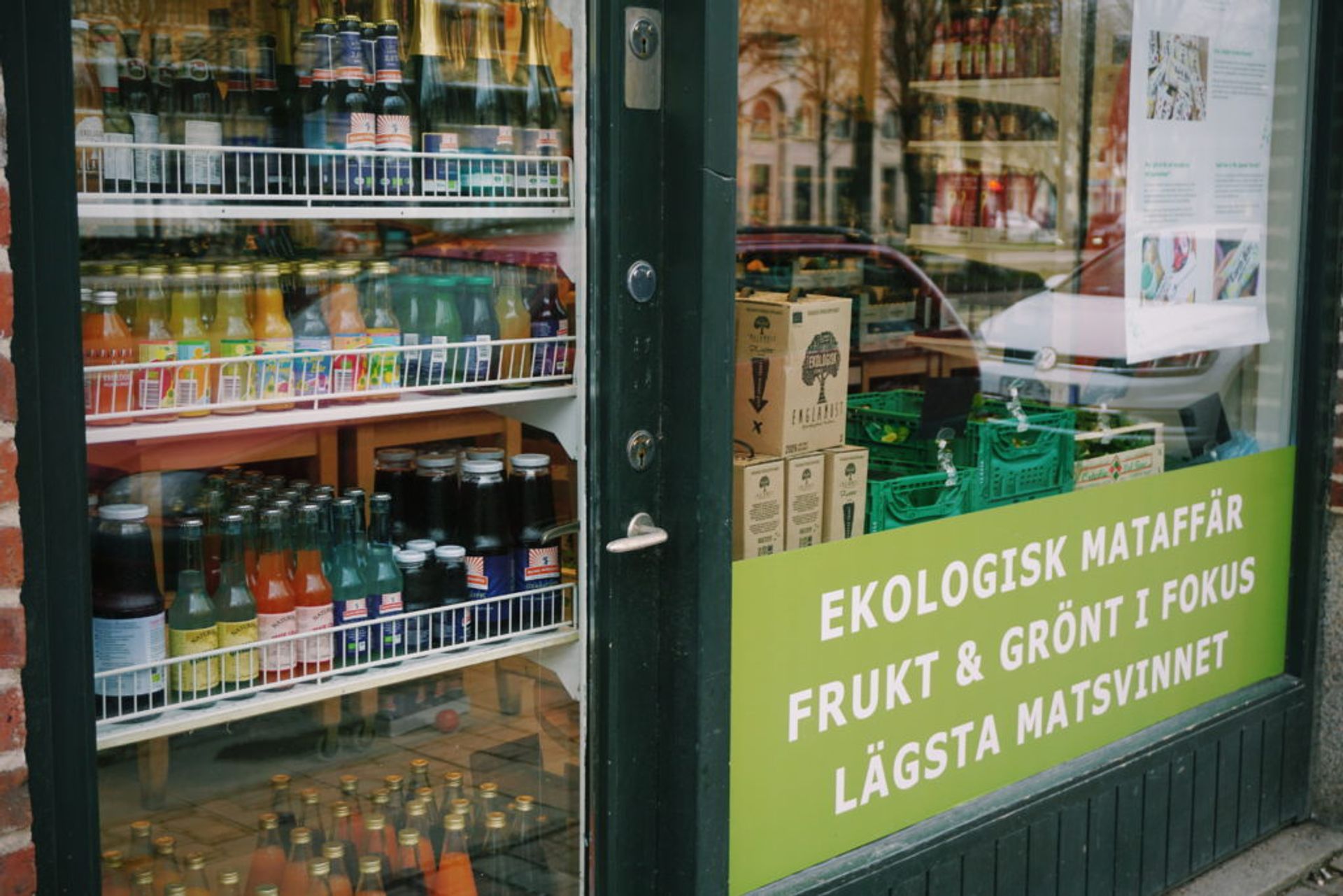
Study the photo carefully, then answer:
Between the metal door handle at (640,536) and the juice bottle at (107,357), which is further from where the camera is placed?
the metal door handle at (640,536)

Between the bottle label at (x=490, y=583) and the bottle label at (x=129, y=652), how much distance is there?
2.13 ft

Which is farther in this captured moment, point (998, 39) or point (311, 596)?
point (998, 39)

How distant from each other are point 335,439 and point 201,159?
54cm

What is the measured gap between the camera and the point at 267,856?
278 centimetres

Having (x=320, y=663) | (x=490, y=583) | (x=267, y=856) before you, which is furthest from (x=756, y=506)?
(x=267, y=856)

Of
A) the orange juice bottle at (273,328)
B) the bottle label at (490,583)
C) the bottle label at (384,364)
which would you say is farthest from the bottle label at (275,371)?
the bottle label at (490,583)

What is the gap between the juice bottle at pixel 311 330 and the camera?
2.72 m

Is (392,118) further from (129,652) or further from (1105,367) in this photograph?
(1105,367)

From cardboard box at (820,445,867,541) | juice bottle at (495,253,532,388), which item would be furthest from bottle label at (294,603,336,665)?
cardboard box at (820,445,867,541)

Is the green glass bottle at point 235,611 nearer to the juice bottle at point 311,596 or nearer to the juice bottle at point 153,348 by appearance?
the juice bottle at point 311,596

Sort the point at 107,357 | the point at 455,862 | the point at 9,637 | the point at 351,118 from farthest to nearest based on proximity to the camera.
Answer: the point at 455,862
the point at 351,118
the point at 107,357
the point at 9,637

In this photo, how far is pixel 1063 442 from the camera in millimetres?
4094

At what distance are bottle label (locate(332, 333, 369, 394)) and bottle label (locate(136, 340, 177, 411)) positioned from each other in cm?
30

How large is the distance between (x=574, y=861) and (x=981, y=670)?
1170mm
